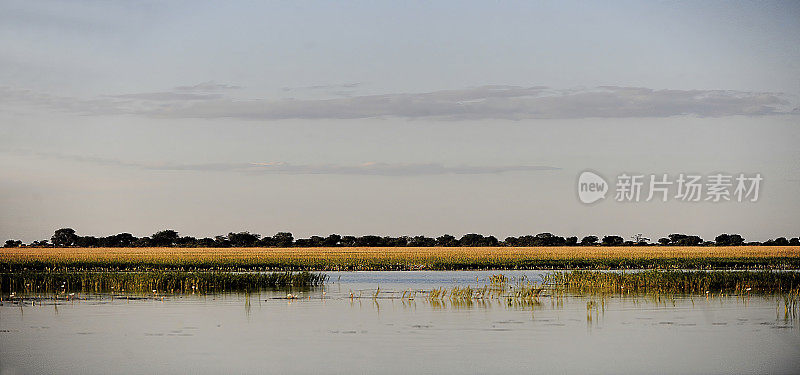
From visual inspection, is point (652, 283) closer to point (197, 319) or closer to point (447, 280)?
point (447, 280)

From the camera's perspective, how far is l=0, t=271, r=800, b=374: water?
21344mm

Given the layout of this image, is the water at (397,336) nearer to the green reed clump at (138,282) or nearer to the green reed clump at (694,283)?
the green reed clump at (694,283)

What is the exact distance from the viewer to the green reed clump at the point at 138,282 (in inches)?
1614

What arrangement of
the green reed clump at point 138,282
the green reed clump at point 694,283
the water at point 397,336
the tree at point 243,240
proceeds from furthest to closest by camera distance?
the tree at point 243,240 → the green reed clump at point 138,282 → the green reed clump at point 694,283 → the water at point 397,336

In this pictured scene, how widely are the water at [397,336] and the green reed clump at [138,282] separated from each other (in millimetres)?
5655

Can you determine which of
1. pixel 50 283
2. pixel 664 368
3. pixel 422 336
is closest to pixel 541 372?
pixel 664 368

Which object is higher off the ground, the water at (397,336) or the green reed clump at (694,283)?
the green reed clump at (694,283)

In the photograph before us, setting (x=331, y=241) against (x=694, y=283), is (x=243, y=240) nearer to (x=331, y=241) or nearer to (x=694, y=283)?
(x=331, y=241)

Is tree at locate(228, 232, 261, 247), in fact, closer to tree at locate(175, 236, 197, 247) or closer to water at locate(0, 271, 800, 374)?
tree at locate(175, 236, 197, 247)

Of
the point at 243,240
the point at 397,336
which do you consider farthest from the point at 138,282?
the point at 243,240

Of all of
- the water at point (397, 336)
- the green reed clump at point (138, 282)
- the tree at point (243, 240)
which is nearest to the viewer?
the water at point (397, 336)

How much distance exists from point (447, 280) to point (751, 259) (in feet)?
87.9

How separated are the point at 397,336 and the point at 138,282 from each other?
65.3 ft

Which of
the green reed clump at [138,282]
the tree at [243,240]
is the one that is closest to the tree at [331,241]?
the tree at [243,240]
